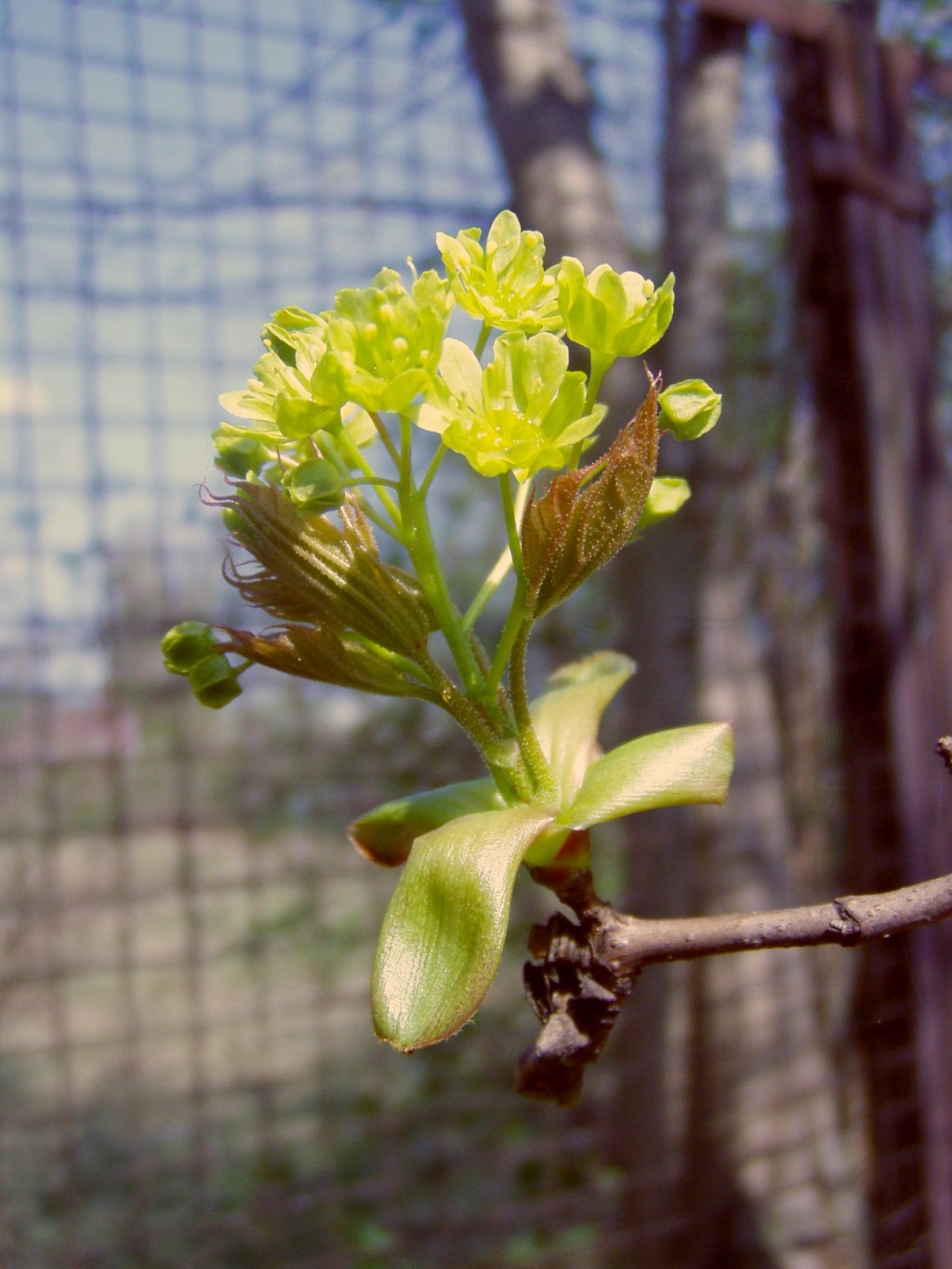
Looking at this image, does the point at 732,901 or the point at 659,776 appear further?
the point at 732,901

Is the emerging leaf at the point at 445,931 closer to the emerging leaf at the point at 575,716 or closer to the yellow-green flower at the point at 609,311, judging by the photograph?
the emerging leaf at the point at 575,716

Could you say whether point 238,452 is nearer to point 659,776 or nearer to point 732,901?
point 659,776

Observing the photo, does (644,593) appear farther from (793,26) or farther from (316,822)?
(793,26)

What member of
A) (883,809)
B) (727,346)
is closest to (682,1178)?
(883,809)

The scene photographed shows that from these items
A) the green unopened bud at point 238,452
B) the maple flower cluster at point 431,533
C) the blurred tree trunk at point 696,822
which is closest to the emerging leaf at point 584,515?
the maple flower cluster at point 431,533

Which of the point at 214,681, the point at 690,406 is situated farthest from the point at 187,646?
the point at 690,406

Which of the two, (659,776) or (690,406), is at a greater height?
(690,406)
